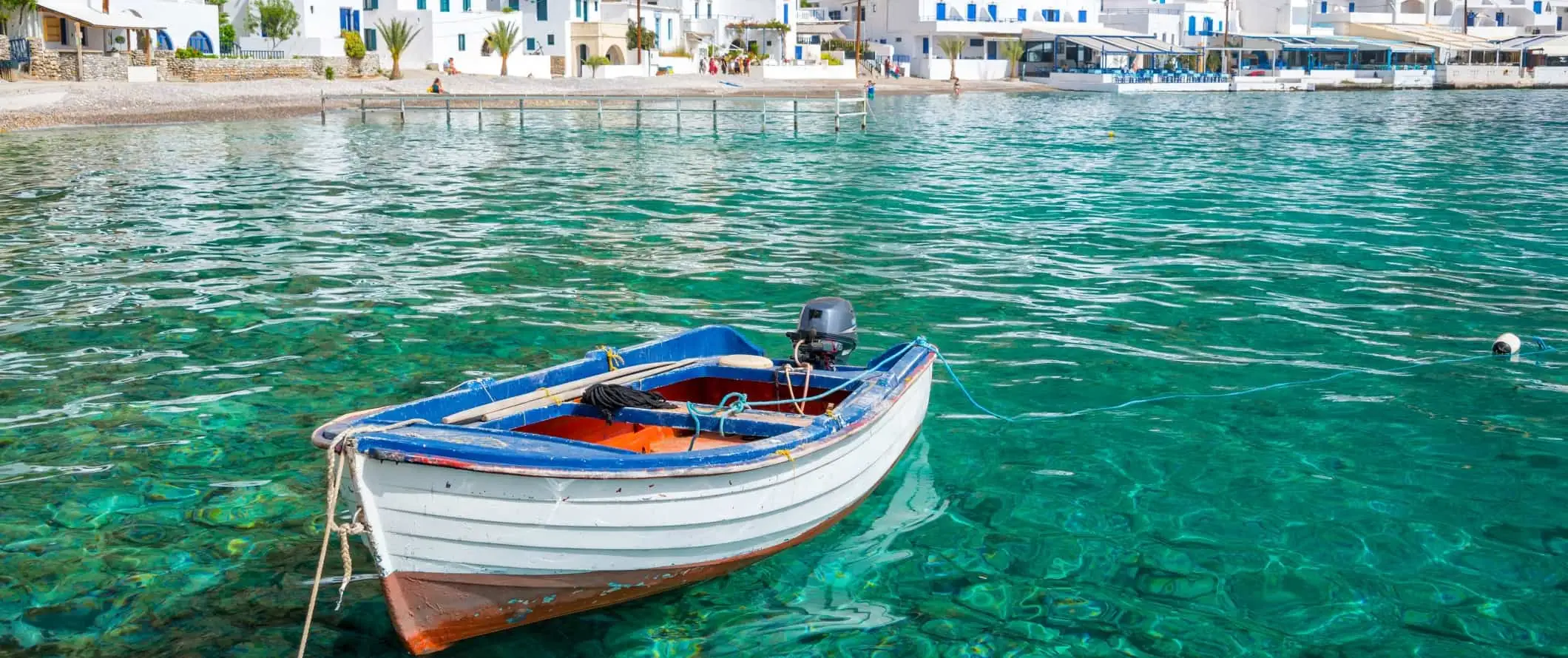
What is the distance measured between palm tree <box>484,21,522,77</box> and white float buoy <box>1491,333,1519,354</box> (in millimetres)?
61234

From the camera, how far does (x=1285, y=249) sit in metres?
17.4

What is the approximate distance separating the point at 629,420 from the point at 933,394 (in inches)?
151

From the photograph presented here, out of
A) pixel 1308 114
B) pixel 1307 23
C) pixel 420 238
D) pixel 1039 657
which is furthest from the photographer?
pixel 1307 23

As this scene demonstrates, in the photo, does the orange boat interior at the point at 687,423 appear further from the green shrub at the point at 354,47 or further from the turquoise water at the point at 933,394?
the green shrub at the point at 354,47

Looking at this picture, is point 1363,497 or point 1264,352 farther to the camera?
point 1264,352

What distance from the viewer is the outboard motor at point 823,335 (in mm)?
8727

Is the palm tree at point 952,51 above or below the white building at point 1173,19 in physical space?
below

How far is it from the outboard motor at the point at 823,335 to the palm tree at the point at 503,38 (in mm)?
61660

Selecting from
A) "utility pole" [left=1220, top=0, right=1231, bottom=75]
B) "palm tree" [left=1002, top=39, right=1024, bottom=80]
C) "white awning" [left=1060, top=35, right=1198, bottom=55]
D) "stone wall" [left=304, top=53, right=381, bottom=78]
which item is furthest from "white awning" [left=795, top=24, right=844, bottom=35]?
"stone wall" [left=304, top=53, right=381, bottom=78]

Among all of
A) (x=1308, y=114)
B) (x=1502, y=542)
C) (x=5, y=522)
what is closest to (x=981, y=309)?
(x=1502, y=542)

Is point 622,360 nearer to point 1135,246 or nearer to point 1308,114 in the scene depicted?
point 1135,246

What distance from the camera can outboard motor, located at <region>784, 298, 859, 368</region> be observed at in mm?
8727

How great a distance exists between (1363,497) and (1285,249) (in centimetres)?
1005

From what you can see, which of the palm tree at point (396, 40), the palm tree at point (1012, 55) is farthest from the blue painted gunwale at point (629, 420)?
the palm tree at point (1012, 55)
